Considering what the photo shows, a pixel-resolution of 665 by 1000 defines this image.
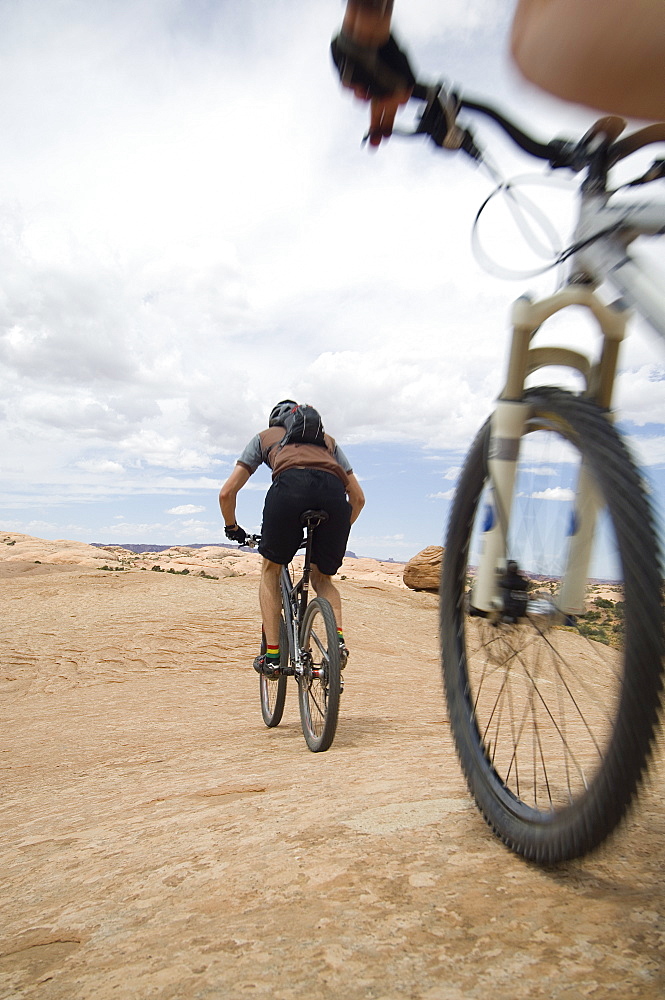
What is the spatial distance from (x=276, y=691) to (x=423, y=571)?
1370 cm

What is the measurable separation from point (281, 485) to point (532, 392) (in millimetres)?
2179

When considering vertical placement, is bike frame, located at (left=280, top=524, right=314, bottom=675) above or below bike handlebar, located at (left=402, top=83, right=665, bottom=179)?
below

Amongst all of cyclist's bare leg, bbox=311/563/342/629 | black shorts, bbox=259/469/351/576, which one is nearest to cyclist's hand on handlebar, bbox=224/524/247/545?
black shorts, bbox=259/469/351/576

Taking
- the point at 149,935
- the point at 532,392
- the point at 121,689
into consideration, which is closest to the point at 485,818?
the point at 149,935

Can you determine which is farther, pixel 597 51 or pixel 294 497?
pixel 294 497

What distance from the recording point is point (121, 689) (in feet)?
22.5

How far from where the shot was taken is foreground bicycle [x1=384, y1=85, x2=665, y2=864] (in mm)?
1153

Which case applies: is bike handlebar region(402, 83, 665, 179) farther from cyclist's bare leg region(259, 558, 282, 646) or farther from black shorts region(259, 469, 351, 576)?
cyclist's bare leg region(259, 558, 282, 646)

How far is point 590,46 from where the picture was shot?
3.95ft

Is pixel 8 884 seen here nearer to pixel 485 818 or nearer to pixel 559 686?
pixel 485 818

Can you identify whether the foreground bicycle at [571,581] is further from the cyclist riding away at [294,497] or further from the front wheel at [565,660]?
the cyclist riding away at [294,497]

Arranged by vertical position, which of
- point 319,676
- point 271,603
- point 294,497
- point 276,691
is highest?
point 294,497

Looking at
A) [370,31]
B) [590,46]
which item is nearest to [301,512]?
[370,31]

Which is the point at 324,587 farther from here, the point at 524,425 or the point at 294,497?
the point at 524,425
